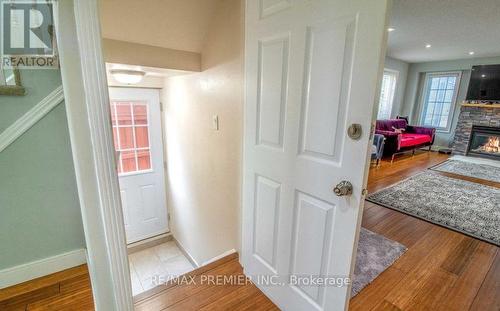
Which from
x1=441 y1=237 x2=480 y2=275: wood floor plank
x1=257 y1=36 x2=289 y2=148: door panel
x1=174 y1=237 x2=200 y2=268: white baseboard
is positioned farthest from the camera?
x1=174 y1=237 x2=200 y2=268: white baseboard

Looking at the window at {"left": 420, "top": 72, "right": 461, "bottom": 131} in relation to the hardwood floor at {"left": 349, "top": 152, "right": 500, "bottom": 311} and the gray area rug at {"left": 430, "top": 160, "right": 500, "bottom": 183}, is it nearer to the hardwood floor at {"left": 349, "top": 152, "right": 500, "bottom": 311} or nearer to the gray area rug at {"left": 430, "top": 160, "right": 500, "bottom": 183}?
the gray area rug at {"left": 430, "top": 160, "right": 500, "bottom": 183}

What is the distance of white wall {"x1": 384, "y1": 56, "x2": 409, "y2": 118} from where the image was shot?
6461mm

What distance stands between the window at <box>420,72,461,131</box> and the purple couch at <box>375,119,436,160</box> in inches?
39.2

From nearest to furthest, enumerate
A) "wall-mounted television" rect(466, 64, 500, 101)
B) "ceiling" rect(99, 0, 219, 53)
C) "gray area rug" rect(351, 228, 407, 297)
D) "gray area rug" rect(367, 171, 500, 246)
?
1. "ceiling" rect(99, 0, 219, 53)
2. "gray area rug" rect(351, 228, 407, 297)
3. "gray area rug" rect(367, 171, 500, 246)
4. "wall-mounted television" rect(466, 64, 500, 101)

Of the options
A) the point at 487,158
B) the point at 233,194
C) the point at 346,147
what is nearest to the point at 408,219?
the point at 233,194

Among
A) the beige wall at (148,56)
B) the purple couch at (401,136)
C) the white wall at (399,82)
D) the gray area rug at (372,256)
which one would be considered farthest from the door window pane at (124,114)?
the white wall at (399,82)

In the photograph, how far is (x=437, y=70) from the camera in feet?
21.4

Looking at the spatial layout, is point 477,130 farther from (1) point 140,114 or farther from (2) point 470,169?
(1) point 140,114

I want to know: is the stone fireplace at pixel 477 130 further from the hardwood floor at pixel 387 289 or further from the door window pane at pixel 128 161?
the door window pane at pixel 128 161

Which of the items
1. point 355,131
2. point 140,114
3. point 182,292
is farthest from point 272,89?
point 140,114

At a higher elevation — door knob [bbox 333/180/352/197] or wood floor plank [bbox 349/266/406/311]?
door knob [bbox 333/180/352/197]

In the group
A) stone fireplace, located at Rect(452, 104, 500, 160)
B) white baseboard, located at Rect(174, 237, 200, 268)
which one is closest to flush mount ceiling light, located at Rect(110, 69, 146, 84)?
white baseboard, located at Rect(174, 237, 200, 268)

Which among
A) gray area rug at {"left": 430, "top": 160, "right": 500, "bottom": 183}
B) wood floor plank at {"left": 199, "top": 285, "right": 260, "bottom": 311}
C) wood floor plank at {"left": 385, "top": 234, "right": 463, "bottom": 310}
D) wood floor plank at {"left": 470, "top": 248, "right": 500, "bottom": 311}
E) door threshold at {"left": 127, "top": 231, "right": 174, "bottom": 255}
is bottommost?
door threshold at {"left": 127, "top": 231, "right": 174, "bottom": 255}

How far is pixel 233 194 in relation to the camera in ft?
6.37
